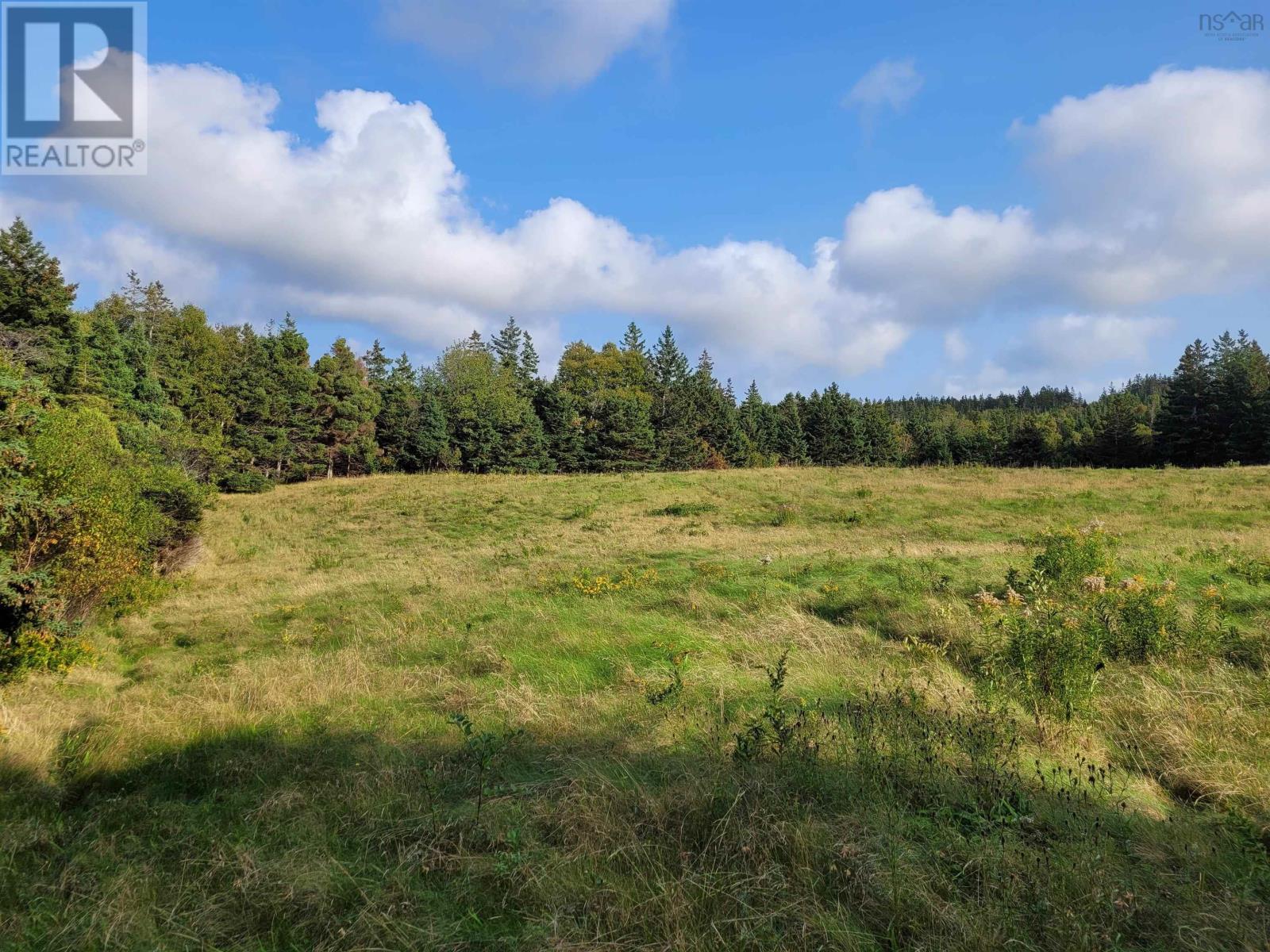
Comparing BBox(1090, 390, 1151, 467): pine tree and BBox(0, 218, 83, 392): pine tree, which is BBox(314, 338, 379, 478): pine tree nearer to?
BBox(0, 218, 83, 392): pine tree

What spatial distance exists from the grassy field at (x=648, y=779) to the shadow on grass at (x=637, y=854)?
2cm

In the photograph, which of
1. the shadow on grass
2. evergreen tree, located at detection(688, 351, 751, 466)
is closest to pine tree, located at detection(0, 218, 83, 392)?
the shadow on grass

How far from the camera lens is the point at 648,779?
5.18 metres

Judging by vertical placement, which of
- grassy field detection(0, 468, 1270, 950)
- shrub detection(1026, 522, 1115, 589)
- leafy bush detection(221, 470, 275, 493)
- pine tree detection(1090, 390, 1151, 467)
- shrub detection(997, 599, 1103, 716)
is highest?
pine tree detection(1090, 390, 1151, 467)

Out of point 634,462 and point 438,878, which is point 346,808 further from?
point 634,462

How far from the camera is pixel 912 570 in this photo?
12469 mm

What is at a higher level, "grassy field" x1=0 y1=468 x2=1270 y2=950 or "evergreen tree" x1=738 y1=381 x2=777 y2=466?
"evergreen tree" x1=738 y1=381 x2=777 y2=466

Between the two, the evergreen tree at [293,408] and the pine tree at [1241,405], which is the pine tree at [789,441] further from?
the evergreen tree at [293,408]

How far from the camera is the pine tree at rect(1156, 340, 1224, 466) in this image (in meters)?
60.8

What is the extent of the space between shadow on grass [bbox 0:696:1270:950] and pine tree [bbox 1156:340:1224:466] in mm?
77944

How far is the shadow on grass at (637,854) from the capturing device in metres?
3.35

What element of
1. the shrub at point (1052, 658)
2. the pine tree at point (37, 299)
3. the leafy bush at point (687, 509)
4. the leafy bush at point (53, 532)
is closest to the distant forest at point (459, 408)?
the pine tree at point (37, 299)

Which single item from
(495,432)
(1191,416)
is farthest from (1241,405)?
(495,432)

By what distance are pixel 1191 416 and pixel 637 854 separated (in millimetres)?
82913
